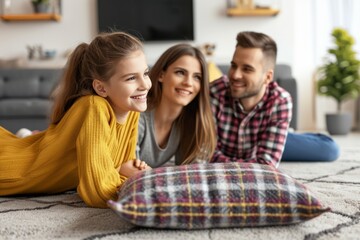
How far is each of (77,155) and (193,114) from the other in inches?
28.1

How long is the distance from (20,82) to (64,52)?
1273mm

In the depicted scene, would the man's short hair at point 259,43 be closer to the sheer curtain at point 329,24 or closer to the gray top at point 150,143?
the gray top at point 150,143

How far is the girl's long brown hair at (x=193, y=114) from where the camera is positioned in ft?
6.23

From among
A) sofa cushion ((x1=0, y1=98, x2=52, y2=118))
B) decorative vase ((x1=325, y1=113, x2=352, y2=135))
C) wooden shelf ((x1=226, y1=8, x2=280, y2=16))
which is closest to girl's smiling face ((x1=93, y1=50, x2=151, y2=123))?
sofa cushion ((x1=0, y1=98, x2=52, y2=118))

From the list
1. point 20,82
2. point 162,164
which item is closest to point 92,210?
point 162,164

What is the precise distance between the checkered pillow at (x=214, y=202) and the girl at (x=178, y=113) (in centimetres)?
77

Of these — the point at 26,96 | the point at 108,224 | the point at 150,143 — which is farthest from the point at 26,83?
the point at 108,224

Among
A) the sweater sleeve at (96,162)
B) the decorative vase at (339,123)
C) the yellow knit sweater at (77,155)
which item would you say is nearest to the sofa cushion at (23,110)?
the yellow knit sweater at (77,155)

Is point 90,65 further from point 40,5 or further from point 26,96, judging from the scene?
point 40,5

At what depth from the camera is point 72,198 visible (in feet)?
4.95

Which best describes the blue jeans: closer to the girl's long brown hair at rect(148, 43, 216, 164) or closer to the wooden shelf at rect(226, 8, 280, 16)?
the girl's long brown hair at rect(148, 43, 216, 164)

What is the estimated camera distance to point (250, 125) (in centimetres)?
206

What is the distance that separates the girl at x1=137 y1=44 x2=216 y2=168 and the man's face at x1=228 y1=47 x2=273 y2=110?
15 cm

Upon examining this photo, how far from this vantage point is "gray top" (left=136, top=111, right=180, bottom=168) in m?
1.93
